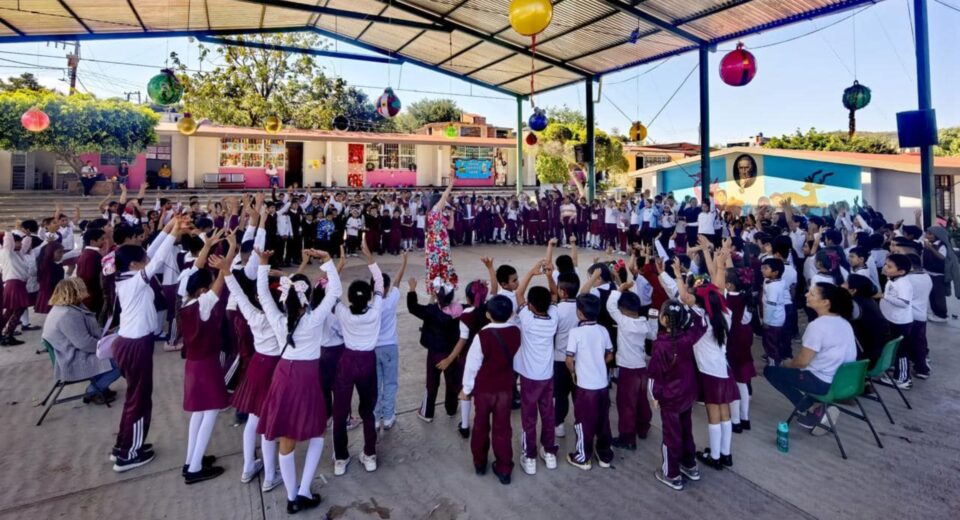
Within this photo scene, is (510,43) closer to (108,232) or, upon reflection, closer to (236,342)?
(108,232)

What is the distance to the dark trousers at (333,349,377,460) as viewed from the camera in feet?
10.1

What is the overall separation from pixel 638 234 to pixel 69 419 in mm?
11081

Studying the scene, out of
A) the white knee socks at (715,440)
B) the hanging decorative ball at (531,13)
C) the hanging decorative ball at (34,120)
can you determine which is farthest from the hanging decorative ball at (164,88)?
the white knee socks at (715,440)

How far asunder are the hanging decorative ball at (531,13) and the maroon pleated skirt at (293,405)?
4.59 metres

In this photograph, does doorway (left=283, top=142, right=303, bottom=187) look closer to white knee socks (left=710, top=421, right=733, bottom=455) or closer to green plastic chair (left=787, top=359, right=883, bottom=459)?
white knee socks (left=710, top=421, right=733, bottom=455)

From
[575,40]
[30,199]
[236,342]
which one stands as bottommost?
[236,342]

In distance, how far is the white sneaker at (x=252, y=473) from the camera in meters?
3.00

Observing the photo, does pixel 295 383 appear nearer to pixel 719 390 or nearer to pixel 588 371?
pixel 588 371

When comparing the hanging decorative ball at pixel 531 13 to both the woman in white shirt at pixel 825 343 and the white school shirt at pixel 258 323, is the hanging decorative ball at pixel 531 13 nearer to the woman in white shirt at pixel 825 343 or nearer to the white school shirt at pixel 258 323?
the woman in white shirt at pixel 825 343

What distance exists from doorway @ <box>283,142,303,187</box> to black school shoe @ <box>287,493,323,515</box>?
849 inches

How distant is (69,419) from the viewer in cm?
383

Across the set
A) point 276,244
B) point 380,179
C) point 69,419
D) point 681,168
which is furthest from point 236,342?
point 380,179

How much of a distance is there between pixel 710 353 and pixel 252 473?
2.99 metres

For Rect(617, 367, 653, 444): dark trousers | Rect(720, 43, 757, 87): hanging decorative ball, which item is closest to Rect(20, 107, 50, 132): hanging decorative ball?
Rect(617, 367, 653, 444): dark trousers
